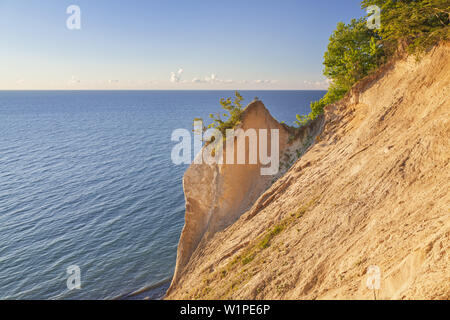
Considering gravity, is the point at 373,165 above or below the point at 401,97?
below

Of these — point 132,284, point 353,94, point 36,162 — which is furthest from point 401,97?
point 36,162

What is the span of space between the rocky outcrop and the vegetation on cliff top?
745 centimetres

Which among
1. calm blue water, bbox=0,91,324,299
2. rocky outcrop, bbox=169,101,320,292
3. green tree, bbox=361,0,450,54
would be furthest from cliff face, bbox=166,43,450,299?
calm blue water, bbox=0,91,324,299

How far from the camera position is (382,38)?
25.9m

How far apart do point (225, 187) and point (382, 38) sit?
22.1 metres

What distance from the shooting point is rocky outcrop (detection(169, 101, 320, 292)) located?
2709 centimetres

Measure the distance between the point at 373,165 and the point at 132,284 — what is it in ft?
→ 91.4

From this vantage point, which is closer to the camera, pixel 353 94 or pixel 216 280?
pixel 216 280

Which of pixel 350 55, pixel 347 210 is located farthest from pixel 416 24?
pixel 347 210

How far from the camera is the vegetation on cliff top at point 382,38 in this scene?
19.8m
